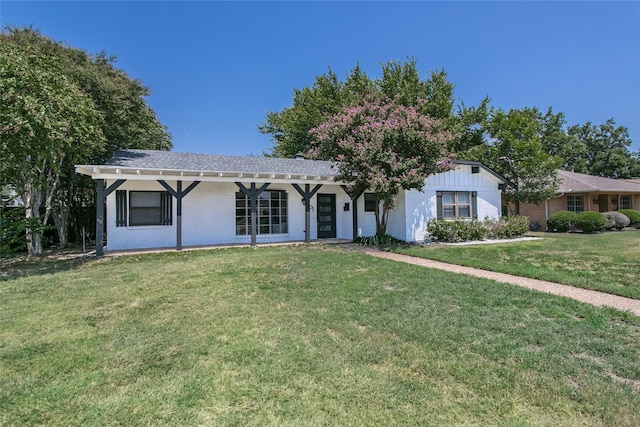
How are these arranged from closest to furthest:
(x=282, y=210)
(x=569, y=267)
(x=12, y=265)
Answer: (x=569, y=267) < (x=12, y=265) < (x=282, y=210)

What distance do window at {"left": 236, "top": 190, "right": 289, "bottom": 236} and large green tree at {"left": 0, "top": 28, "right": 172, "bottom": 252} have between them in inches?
206

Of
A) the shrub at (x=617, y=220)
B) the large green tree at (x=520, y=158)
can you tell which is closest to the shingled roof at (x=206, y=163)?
the large green tree at (x=520, y=158)

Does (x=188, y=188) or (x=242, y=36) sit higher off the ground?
(x=242, y=36)

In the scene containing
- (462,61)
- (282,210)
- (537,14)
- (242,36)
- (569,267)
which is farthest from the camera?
(462,61)

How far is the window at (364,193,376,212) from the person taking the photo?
14508mm

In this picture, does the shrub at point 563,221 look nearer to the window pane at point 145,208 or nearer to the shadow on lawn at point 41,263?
the window pane at point 145,208

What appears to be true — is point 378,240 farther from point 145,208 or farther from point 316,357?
point 316,357

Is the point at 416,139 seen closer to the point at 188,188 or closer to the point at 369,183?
the point at 369,183

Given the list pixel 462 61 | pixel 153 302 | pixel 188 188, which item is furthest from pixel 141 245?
pixel 462 61

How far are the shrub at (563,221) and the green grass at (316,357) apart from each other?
1580cm

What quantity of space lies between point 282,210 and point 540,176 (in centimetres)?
1435

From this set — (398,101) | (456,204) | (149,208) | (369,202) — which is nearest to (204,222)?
(149,208)

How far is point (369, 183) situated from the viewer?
1124 cm

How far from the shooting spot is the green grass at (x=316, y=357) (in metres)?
2.51
